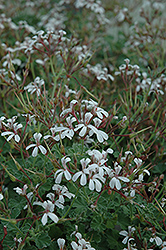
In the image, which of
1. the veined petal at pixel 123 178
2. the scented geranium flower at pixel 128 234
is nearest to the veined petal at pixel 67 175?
the veined petal at pixel 123 178

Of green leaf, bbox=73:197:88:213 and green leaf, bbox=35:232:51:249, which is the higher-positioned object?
green leaf, bbox=73:197:88:213

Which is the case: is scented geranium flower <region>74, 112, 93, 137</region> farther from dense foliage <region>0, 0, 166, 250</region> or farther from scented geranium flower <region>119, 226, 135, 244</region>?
scented geranium flower <region>119, 226, 135, 244</region>

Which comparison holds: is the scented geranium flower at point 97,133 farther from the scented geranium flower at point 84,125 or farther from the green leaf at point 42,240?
the green leaf at point 42,240

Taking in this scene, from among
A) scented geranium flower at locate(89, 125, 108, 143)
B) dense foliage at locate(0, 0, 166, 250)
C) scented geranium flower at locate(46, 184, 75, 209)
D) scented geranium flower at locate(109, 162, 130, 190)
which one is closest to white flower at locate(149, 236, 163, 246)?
dense foliage at locate(0, 0, 166, 250)

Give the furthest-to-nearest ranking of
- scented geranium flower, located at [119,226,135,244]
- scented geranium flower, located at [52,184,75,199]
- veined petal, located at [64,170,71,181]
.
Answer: scented geranium flower, located at [119,226,135,244] < scented geranium flower, located at [52,184,75,199] < veined petal, located at [64,170,71,181]

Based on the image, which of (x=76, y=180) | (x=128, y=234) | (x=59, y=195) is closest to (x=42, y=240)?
(x=59, y=195)

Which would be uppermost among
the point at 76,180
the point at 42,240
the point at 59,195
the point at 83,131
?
Answer: the point at 83,131

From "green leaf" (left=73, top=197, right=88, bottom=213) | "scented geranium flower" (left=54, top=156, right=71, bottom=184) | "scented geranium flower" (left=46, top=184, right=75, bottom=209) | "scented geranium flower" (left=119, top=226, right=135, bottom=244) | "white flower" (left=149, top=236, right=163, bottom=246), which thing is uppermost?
"scented geranium flower" (left=54, top=156, right=71, bottom=184)

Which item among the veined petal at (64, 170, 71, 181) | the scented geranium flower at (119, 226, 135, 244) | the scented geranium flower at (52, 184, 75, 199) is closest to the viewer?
the veined petal at (64, 170, 71, 181)

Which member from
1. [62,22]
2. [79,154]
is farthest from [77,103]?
[62,22]

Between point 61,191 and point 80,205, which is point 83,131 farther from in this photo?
point 80,205

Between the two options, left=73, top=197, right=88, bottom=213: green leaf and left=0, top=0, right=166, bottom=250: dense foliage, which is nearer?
left=0, top=0, right=166, bottom=250: dense foliage
